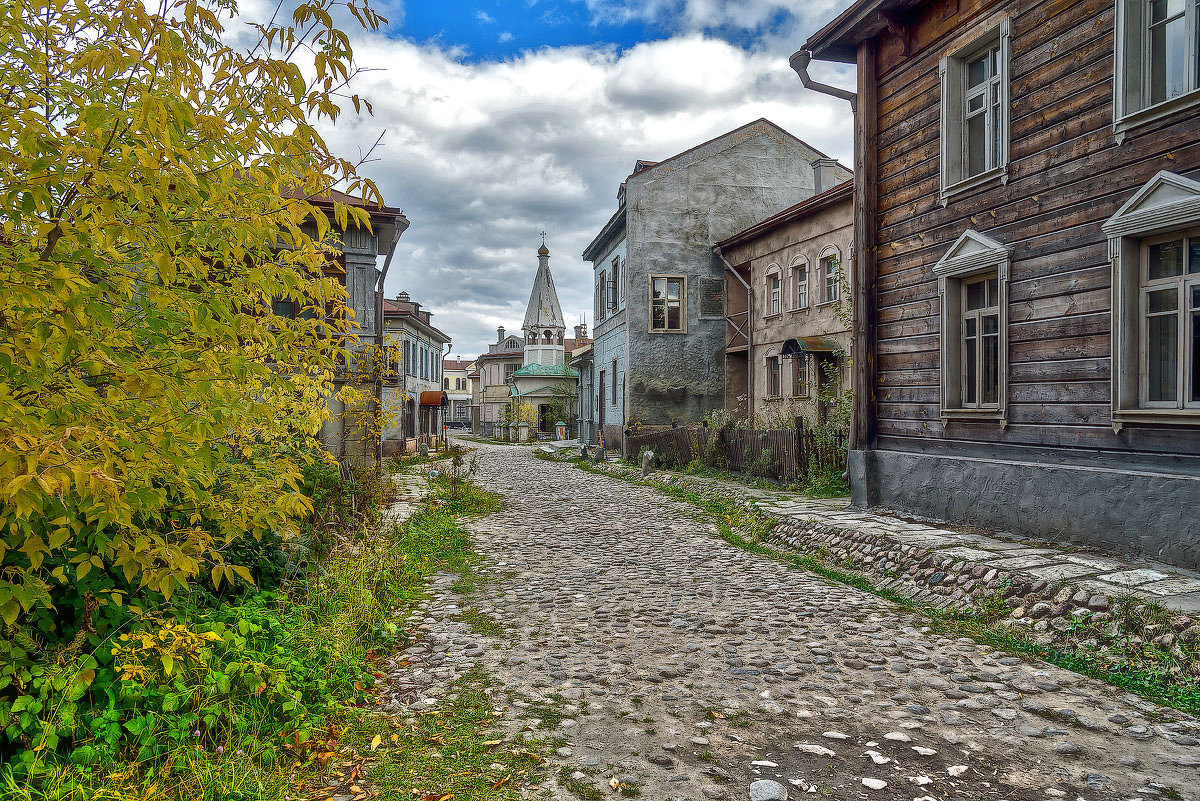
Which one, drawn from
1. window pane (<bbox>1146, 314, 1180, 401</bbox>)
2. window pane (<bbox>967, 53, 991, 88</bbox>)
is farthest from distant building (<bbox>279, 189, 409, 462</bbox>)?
window pane (<bbox>1146, 314, 1180, 401</bbox>)

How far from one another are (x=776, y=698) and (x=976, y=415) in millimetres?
5797

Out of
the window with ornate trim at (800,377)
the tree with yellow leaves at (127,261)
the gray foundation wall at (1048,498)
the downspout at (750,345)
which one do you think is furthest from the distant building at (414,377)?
the tree with yellow leaves at (127,261)

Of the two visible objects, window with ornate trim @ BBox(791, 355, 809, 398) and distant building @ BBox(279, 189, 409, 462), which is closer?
distant building @ BBox(279, 189, 409, 462)

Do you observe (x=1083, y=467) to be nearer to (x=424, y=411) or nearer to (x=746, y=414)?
(x=746, y=414)

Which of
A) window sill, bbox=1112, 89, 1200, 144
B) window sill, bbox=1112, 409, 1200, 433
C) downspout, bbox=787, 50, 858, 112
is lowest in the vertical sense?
window sill, bbox=1112, 409, 1200, 433

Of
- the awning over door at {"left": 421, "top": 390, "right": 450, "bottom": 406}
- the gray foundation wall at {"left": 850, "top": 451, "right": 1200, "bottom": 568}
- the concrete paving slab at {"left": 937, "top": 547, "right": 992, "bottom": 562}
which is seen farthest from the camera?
the awning over door at {"left": 421, "top": 390, "right": 450, "bottom": 406}

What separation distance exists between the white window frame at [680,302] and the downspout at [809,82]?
1320cm

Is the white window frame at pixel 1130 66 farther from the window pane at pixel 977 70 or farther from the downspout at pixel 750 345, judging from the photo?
the downspout at pixel 750 345

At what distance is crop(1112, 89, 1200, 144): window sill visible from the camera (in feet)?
21.0

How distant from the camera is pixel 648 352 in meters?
24.4

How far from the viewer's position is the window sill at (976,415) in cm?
842

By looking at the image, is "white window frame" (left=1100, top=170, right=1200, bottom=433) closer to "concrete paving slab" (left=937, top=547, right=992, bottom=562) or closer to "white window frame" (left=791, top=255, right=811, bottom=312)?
"concrete paving slab" (left=937, top=547, right=992, bottom=562)

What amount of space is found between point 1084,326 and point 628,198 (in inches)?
721

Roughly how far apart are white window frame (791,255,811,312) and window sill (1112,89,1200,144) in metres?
12.3
